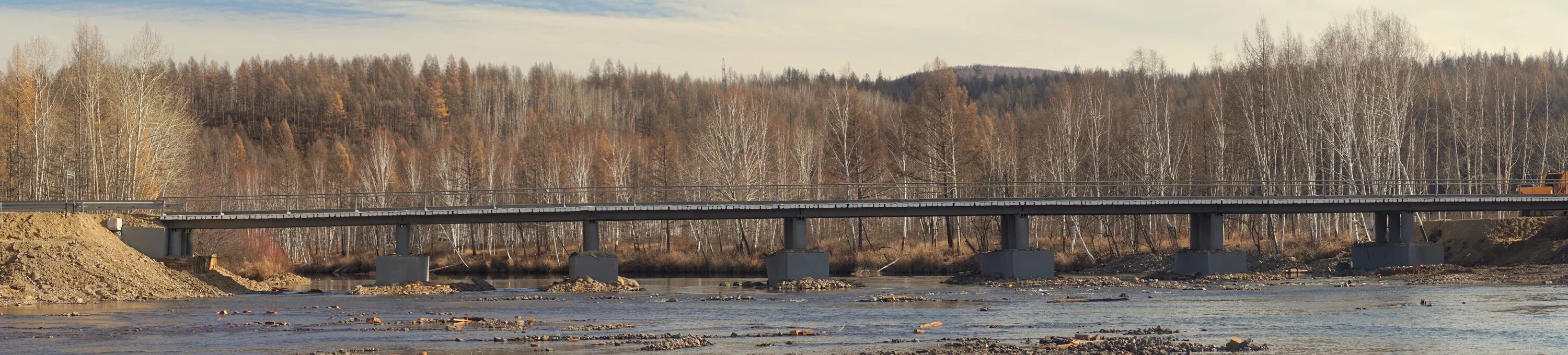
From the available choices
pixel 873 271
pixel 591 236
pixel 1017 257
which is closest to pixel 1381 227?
pixel 1017 257

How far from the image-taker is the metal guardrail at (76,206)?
5347 cm

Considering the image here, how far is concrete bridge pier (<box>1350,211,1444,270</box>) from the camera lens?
5841 centimetres

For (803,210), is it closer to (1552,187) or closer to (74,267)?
(74,267)

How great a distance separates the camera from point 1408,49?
7069cm

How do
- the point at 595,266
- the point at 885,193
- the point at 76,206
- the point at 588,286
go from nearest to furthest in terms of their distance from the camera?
the point at 588,286 → the point at 76,206 → the point at 595,266 → the point at 885,193


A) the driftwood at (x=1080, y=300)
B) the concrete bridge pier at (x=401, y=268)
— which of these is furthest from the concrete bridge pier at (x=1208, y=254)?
the concrete bridge pier at (x=401, y=268)

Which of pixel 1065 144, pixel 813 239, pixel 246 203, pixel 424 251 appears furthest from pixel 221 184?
pixel 1065 144

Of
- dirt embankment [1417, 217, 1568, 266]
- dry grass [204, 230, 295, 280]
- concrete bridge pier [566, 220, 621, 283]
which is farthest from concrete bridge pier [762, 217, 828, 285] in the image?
dirt embankment [1417, 217, 1568, 266]

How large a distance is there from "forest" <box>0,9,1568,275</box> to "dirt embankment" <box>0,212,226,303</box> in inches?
276

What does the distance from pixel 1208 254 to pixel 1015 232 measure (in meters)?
8.87

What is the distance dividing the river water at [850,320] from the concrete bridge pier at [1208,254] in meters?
9.88

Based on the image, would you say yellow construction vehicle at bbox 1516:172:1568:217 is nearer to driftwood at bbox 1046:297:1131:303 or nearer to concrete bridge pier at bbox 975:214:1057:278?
concrete bridge pier at bbox 975:214:1057:278

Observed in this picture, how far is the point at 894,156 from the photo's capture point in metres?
84.0

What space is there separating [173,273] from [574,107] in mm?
123771
